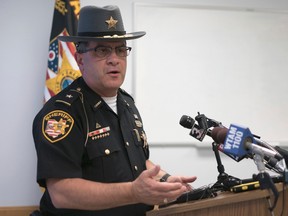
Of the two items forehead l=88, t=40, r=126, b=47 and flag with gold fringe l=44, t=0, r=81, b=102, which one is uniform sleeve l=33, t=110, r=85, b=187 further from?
flag with gold fringe l=44, t=0, r=81, b=102

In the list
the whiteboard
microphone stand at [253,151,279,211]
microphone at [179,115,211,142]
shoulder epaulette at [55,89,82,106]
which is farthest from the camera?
the whiteboard

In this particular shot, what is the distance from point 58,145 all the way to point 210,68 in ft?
6.68

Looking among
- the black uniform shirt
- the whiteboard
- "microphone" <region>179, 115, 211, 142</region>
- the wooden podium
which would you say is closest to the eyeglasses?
the black uniform shirt

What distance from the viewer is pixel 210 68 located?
9.57 ft

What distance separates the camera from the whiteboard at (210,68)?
281 cm

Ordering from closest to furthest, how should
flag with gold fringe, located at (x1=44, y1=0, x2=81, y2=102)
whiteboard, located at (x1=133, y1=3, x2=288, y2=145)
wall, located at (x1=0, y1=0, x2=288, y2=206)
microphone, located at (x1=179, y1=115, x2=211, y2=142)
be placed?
microphone, located at (x1=179, y1=115, x2=211, y2=142) < flag with gold fringe, located at (x1=44, y1=0, x2=81, y2=102) < wall, located at (x1=0, y1=0, x2=288, y2=206) < whiteboard, located at (x1=133, y1=3, x2=288, y2=145)

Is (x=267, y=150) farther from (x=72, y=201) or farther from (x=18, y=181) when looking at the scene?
(x=18, y=181)

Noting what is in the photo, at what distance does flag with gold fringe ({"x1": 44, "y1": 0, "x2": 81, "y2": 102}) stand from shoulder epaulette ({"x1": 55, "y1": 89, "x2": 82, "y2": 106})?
4.01 ft

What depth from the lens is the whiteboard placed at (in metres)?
2.81

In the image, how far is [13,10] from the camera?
2.71m

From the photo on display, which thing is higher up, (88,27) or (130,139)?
(88,27)

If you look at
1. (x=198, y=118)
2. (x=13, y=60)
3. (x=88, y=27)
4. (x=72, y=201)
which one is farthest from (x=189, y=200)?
(x=13, y=60)

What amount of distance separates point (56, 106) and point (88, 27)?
14.5 inches

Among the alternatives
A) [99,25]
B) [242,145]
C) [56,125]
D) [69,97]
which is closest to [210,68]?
[99,25]
